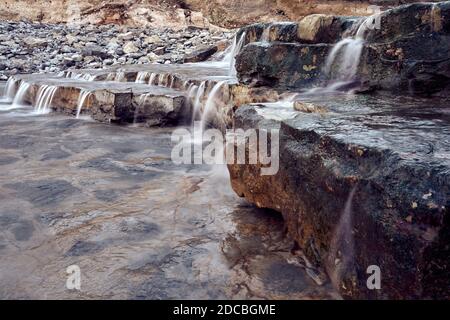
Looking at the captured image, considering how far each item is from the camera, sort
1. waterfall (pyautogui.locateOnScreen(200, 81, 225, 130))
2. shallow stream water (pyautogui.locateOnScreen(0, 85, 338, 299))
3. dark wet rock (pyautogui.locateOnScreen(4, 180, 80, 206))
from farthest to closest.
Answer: waterfall (pyautogui.locateOnScreen(200, 81, 225, 130))
dark wet rock (pyautogui.locateOnScreen(4, 180, 80, 206))
shallow stream water (pyautogui.locateOnScreen(0, 85, 338, 299))

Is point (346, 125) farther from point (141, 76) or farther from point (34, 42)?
point (34, 42)

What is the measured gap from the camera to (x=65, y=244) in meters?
2.66

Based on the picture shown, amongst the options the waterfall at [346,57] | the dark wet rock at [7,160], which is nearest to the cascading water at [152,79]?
the dark wet rock at [7,160]

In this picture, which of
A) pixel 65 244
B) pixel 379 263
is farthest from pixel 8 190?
pixel 379 263

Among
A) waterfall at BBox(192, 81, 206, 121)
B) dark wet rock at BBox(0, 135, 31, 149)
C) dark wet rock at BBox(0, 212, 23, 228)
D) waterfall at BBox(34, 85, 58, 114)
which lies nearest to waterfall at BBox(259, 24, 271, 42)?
waterfall at BBox(192, 81, 206, 121)

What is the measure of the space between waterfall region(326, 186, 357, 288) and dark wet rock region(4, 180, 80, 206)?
A: 232 centimetres

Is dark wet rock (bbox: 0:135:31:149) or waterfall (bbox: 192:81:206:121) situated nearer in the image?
dark wet rock (bbox: 0:135:31:149)

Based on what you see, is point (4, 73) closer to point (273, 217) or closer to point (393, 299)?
point (273, 217)

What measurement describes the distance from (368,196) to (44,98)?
25.1 feet

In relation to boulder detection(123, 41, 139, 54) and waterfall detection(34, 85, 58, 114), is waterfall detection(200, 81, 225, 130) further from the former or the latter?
boulder detection(123, 41, 139, 54)

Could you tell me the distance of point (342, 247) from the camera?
1.96 meters

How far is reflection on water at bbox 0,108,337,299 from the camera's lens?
219cm

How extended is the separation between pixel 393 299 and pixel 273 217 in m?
1.33

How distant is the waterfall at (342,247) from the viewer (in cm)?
189
